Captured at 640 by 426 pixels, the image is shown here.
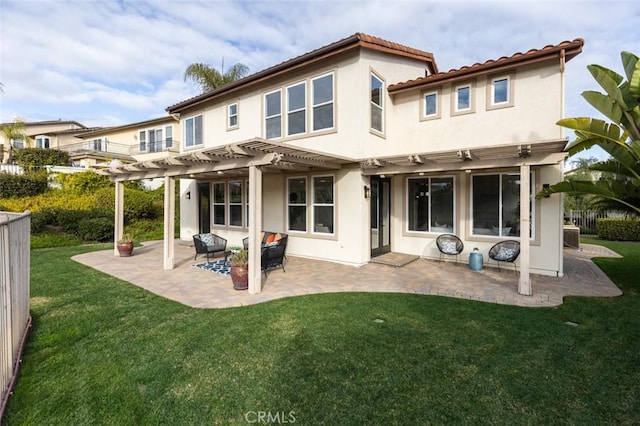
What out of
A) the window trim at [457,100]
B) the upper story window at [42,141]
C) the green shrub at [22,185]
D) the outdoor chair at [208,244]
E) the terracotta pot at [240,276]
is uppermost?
the upper story window at [42,141]

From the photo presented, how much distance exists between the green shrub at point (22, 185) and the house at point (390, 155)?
908cm

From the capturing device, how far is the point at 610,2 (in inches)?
330

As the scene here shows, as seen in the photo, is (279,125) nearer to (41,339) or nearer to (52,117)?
(41,339)

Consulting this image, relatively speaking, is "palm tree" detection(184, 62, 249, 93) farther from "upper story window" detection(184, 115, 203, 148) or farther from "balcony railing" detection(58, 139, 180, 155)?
"upper story window" detection(184, 115, 203, 148)

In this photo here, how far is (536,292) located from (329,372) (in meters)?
5.54

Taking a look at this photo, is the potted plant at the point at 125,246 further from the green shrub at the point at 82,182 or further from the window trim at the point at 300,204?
the green shrub at the point at 82,182

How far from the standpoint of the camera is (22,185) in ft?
54.3

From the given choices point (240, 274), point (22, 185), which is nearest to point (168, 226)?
point (240, 274)

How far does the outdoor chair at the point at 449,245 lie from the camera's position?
31.0 ft

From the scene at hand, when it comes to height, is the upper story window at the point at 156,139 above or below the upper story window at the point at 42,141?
below

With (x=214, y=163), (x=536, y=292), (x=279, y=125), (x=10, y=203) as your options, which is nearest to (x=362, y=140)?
(x=279, y=125)

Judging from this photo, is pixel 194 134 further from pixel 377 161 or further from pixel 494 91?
pixel 494 91

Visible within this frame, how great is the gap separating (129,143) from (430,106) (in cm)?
3123

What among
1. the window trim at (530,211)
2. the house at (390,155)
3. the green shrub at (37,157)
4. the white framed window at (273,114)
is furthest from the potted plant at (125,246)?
the green shrub at (37,157)
